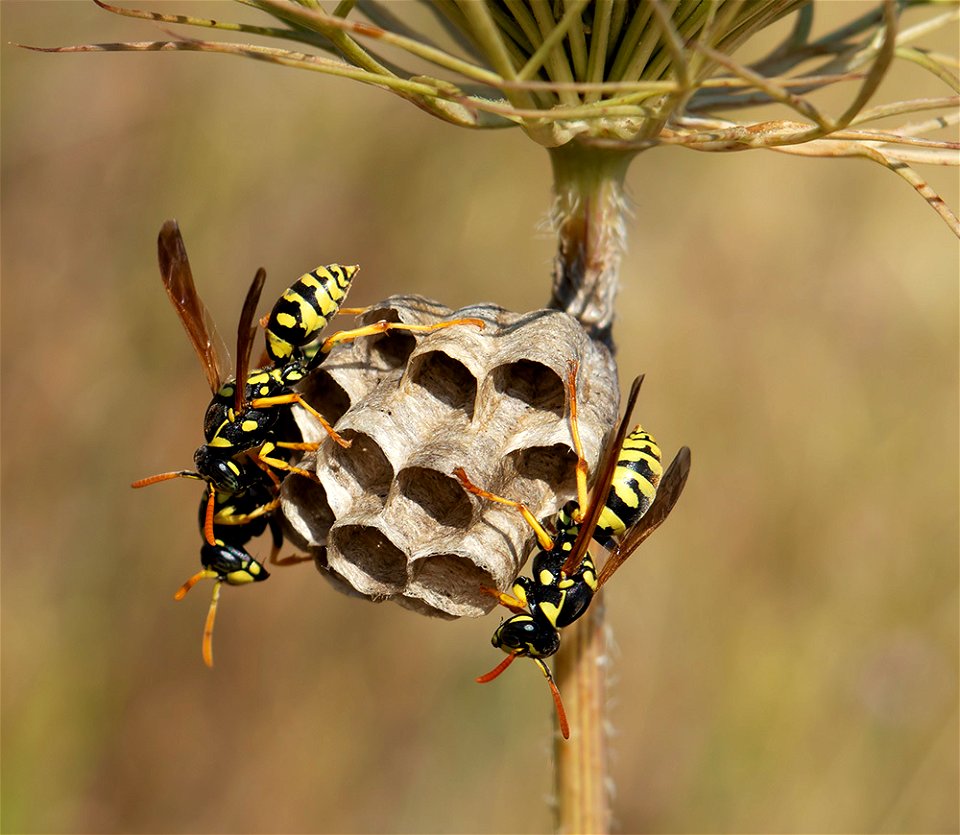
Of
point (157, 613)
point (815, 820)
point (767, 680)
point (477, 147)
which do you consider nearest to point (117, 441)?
point (157, 613)

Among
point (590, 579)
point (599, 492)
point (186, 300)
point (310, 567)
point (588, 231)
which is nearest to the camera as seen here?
point (599, 492)

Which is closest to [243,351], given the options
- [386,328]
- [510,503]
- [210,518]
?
[386,328]

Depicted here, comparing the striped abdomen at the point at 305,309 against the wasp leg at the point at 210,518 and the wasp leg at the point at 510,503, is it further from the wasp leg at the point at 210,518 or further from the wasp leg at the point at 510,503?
the wasp leg at the point at 510,503

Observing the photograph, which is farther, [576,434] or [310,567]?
[310,567]

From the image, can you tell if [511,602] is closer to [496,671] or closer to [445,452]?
[496,671]

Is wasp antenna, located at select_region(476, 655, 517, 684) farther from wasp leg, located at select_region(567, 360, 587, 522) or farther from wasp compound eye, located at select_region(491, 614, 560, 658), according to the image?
wasp leg, located at select_region(567, 360, 587, 522)

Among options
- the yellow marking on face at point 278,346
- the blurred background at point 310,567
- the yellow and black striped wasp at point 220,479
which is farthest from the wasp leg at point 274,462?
the blurred background at point 310,567
